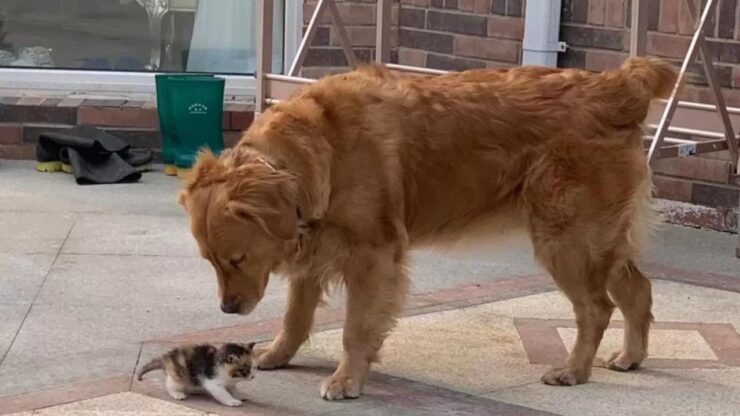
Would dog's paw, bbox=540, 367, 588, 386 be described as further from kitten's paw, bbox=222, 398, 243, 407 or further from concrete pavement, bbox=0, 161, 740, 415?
kitten's paw, bbox=222, 398, 243, 407

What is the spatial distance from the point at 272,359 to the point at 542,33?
13.7 feet

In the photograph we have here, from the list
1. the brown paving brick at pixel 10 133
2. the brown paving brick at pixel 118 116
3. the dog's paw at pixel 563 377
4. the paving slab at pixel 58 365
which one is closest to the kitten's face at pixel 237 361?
the paving slab at pixel 58 365

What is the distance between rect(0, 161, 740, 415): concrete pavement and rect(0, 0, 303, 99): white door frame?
202cm

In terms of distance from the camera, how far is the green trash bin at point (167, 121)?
9547 millimetres

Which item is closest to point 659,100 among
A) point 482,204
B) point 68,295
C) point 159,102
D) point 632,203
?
point 632,203

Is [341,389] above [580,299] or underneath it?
underneath

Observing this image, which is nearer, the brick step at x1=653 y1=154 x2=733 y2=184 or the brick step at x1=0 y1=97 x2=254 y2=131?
the brick step at x1=653 y1=154 x2=733 y2=184

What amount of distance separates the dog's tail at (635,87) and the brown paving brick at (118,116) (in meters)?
4.92

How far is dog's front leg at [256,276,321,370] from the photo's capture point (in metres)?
5.73

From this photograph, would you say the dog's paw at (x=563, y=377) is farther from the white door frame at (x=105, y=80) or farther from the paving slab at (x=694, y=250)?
the white door frame at (x=105, y=80)

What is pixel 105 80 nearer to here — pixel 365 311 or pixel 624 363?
pixel 365 311

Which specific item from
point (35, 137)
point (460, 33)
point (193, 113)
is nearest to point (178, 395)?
point (193, 113)

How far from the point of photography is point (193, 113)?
955 centimetres

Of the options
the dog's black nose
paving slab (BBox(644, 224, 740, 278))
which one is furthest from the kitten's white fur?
paving slab (BBox(644, 224, 740, 278))
